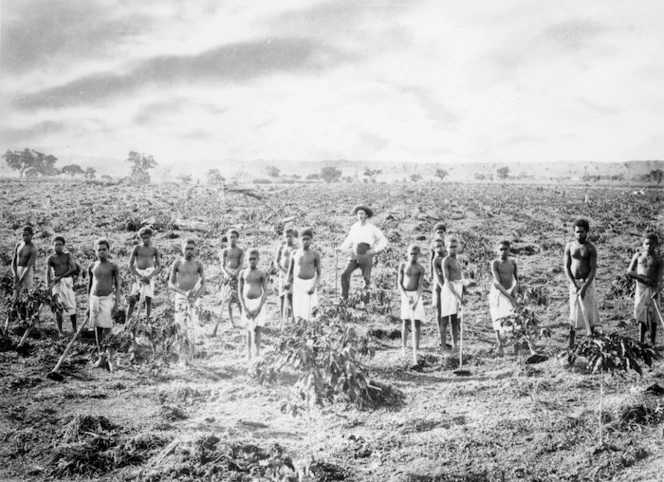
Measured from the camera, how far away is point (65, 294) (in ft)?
23.3

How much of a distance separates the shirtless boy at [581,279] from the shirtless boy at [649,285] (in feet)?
2.27

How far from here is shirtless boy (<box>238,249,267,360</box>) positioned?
19.9 feet

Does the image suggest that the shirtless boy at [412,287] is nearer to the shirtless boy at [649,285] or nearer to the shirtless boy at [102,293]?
the shirtless boy at [649,285]

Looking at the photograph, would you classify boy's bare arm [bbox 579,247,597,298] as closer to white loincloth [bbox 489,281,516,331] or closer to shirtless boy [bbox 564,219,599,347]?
shirtless boy [bbox 564,219,599,347]

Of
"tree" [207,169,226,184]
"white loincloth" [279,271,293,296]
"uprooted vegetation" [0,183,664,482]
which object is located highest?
"tree" [207,169,226,184]

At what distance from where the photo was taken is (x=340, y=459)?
13.0 ft

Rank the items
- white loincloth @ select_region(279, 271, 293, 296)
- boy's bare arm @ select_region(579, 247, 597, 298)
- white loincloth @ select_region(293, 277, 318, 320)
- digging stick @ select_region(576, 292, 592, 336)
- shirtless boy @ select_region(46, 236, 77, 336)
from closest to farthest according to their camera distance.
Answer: digging stick @ select_region(576, 292, 592, 336) → boy's bare arm @ select_region(579, 247, 597, 298) → white loincloth @ select_region(293, 277, 318, 320) → shirtless boy @ select_region(46, 236, 77, 336) → white loincloth @ select_region(279, 271, 293, 296)

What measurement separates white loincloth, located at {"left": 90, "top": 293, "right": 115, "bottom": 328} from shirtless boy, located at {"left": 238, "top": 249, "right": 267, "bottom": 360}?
169 centimetres

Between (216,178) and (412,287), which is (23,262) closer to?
(412,287)

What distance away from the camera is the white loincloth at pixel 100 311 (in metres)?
6.04

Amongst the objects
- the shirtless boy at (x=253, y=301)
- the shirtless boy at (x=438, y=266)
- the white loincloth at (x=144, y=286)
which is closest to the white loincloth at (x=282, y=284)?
the shirtless boy at (x=253, y=301)

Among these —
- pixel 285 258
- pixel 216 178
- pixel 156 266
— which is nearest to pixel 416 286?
pixel 285 258

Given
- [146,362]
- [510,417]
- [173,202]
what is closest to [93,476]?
[146,362]

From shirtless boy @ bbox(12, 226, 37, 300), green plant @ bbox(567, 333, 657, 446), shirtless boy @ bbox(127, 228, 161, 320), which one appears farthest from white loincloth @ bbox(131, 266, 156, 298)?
green plant @ bbox(567, 333, 657, 446)
